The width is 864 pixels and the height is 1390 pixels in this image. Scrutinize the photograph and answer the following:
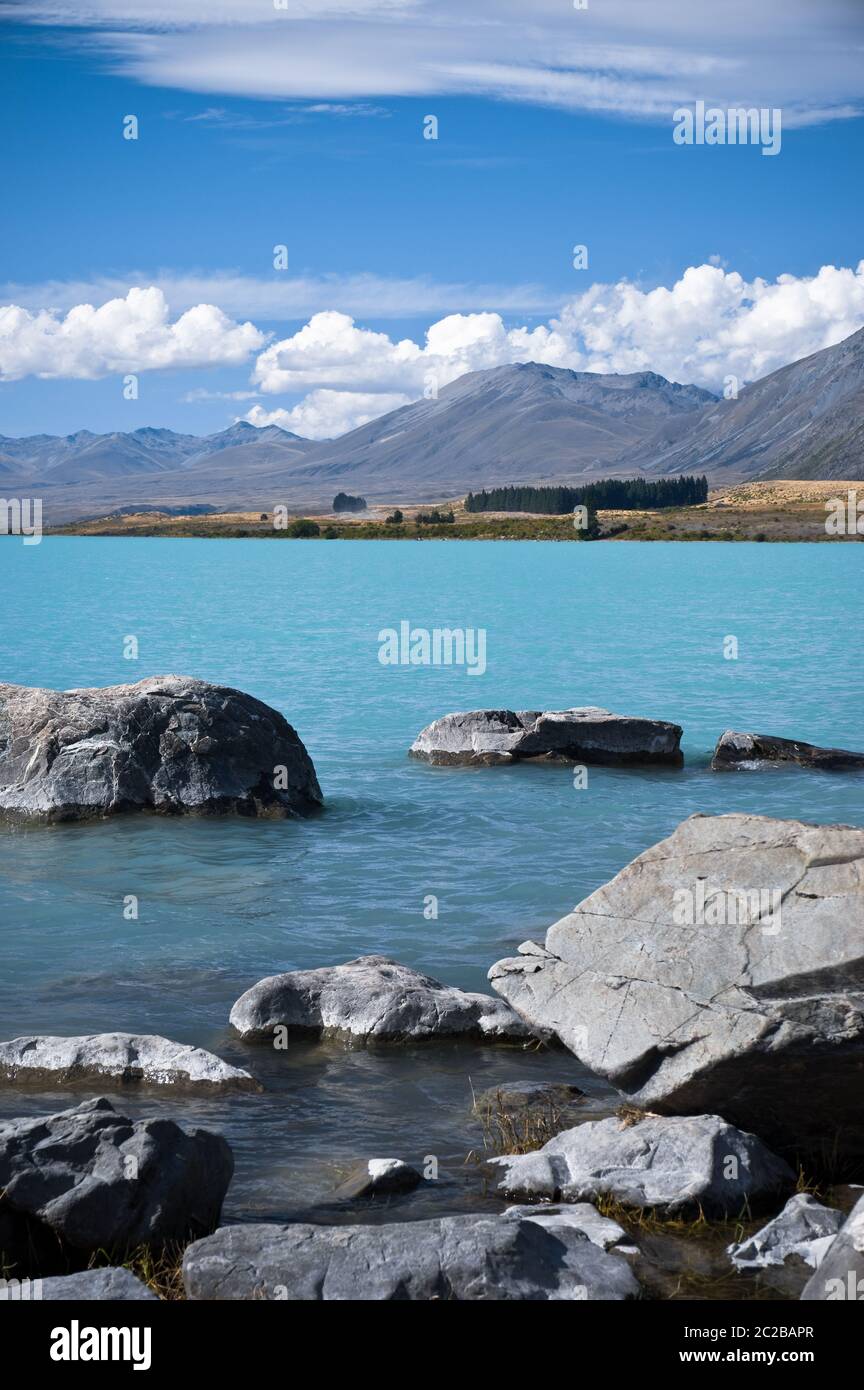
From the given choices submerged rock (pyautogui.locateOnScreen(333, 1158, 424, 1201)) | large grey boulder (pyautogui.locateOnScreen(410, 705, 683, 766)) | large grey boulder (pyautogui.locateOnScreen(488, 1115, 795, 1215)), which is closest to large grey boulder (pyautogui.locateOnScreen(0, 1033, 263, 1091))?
submerged rock (pyautogui.locateOnScreen(333, 1158, 424, 1201))

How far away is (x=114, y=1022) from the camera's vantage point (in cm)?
1262

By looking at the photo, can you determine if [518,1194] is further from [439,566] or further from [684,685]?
[439,566]

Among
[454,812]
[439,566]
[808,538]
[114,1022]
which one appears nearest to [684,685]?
[454,812]

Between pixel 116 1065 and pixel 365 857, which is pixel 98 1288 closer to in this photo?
pixel 116 1065

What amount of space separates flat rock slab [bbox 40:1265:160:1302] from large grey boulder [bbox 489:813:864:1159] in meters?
3.84

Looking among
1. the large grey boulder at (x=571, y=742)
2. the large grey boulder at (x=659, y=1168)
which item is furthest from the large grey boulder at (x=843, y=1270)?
the large grey boulder at (x=571, y=742)

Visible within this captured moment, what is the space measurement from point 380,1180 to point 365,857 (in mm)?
10299

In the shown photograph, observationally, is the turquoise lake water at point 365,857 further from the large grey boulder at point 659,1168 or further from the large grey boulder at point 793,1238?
the large grey boulder at point 793,1238

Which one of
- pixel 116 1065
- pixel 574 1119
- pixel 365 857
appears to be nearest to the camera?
pixel 574 1119

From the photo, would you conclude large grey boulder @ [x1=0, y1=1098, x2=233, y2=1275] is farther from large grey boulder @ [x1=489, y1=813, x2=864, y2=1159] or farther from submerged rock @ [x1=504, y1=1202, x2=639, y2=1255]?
large grey boulder @ [x1=489, y1=813, x2=864, y2=1159]

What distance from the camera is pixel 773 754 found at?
26.0 metres

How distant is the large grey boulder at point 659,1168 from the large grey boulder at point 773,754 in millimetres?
16994

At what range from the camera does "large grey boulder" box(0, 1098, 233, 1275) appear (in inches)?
310

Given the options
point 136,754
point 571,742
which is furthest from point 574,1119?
point 571,742
